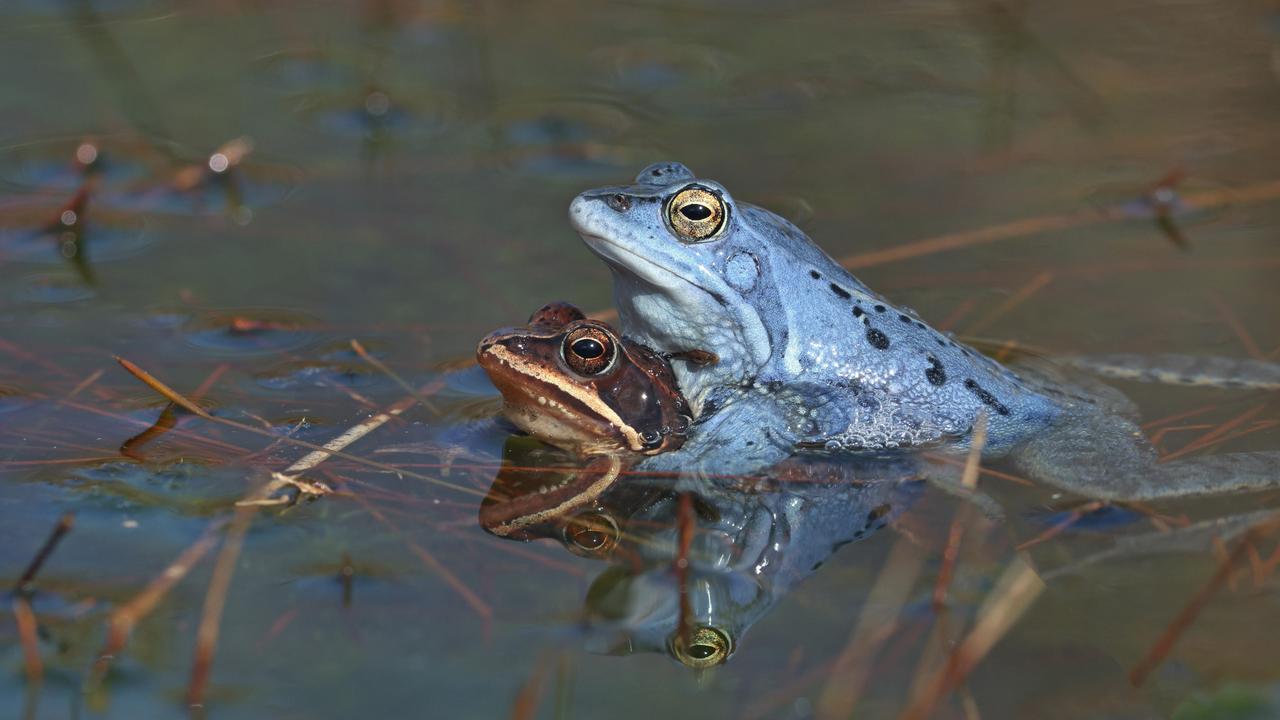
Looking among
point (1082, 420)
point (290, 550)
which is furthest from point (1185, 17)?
point (290, 550)

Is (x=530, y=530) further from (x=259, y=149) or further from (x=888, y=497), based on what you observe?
(x=259, y=149)

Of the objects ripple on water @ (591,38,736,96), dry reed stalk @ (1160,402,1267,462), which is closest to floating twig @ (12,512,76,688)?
dry reed stalk @ (1160,402,1267,462)

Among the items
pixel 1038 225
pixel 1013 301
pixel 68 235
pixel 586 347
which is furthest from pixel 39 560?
pixel 1038 225

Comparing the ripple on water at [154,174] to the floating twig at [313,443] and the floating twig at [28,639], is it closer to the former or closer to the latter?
the floating twig at [313,443]

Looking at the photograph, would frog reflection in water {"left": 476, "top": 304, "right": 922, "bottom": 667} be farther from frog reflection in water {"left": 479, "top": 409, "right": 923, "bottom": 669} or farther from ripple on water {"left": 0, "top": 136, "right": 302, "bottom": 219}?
ripple on water {"left": 0, "top": 136, "right": 302, "bottom": 219}

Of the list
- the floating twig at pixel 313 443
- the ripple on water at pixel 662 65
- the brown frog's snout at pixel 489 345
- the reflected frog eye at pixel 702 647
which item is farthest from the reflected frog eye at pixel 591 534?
the ripple on water at pixel 662 65
